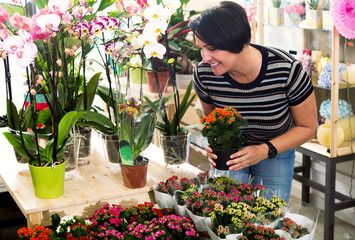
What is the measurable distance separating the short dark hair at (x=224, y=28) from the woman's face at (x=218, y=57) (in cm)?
2

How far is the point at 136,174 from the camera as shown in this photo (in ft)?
5.66

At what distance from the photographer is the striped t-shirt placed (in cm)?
193

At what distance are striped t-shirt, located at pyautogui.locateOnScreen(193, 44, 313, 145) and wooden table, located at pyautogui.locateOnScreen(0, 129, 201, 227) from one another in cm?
36

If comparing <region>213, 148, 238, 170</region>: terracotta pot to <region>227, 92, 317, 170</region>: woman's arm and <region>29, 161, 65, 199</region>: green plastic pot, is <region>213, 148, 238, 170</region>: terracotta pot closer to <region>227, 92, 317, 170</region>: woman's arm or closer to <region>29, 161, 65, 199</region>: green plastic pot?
<region>227, 92, 317, 170</region>: woman's arm

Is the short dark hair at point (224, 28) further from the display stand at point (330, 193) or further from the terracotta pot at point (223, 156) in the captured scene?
the display stand at point (330, 193)

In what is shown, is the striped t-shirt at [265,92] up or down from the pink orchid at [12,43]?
down

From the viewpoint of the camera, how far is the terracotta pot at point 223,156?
5.86 feet

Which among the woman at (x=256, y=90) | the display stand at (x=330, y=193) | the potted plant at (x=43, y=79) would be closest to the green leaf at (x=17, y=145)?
the potted plant at (x=43, y=79)

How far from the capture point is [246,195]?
1.52m

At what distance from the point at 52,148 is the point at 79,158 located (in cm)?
33

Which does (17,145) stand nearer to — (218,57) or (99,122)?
(99,122)

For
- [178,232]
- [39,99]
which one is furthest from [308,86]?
[39,99]

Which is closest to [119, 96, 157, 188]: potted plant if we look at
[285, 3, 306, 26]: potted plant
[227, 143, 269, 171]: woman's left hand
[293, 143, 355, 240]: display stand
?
[227, 143, 269, 171]: woman's left hand

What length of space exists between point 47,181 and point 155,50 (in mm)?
571
